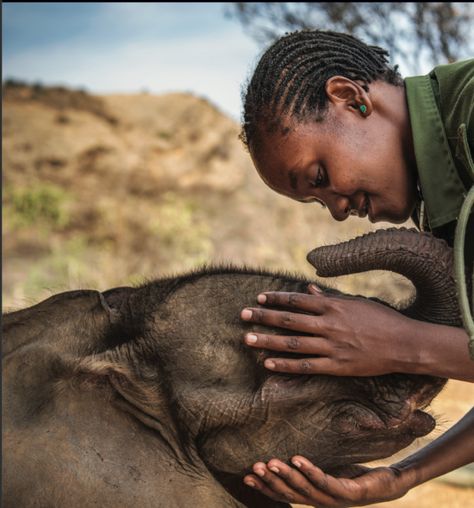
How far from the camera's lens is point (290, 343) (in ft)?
7.79

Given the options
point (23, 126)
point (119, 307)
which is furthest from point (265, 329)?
point (23, 126)

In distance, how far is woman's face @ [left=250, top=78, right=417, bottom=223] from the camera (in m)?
2.83

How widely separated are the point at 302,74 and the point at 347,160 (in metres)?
0.34

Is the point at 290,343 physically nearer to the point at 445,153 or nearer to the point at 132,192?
the point at 445,153

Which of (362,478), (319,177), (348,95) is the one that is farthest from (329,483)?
(348,95)

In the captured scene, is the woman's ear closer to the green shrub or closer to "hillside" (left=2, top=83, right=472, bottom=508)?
"hillside" (left=2, top=83, right=472, bottom=508)

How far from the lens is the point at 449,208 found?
2893 mm

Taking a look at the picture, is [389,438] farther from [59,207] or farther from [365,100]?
[59,207]

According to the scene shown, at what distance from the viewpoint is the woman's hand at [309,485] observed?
2381 mm

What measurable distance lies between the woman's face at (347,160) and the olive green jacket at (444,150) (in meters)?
0.07

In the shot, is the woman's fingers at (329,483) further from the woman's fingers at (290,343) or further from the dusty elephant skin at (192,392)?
the woman's fingers at (290,343)

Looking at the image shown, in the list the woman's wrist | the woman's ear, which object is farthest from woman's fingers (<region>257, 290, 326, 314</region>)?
the woman's ear

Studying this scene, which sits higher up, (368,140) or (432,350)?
(368,140)

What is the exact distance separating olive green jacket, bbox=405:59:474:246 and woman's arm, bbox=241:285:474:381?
1.65 ft
